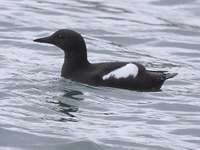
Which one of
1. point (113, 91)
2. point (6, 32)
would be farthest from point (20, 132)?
point (6, 32)

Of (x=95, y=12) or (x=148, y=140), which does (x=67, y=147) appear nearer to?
(x=148, y=140)

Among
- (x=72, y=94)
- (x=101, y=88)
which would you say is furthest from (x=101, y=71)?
(x=72, y=94)

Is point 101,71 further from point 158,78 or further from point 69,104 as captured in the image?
point 69,104

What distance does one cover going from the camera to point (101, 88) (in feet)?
36.7

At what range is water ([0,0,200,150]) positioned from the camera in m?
9.02

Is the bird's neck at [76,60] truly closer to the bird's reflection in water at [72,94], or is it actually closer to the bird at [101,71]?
the bird at [101,71]

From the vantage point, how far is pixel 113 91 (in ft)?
36.6

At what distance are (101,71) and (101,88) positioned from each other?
23 centimetres

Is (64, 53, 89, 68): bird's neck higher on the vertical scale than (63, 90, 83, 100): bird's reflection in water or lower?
higher

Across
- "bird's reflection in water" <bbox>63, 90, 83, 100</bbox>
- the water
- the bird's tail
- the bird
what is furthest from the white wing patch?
"bird's reflection in water" <bbox>63, 90, 83, 100</bbox>

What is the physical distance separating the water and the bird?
0.44ft

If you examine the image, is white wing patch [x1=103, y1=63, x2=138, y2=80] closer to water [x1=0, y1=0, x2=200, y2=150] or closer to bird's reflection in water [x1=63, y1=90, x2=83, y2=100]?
water [x1=0, y1=0, x2=200, y2=150]

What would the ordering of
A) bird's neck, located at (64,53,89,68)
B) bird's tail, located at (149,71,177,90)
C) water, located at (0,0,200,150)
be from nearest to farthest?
water, located at (0,0,200,150), bird's tail, located at (149,71,177,90), bird's neck, located at (64,53,89,68)

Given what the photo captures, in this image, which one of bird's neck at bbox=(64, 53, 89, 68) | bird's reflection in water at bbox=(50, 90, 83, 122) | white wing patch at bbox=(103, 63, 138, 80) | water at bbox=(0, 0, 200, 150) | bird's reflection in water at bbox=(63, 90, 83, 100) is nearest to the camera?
water at bbox=(0, 0, 200, 150)
